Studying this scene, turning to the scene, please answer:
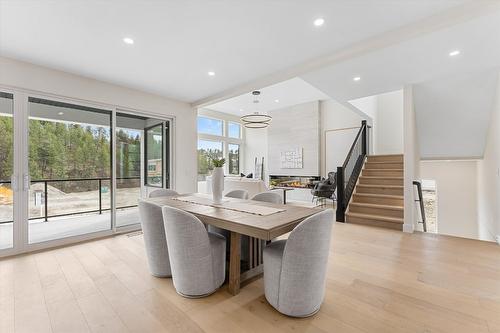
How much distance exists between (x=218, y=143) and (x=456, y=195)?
26.4ft

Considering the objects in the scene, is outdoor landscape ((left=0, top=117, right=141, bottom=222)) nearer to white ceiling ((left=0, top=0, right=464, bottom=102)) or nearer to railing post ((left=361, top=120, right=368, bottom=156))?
white ceiling ((left=0, top=0, right=464, bottom=102))

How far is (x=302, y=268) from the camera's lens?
1.86m

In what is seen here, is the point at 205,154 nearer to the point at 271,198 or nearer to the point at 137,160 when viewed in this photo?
the point at 137,160

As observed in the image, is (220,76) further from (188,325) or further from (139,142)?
(188,325)

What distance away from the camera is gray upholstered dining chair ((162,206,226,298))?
82.5 inches

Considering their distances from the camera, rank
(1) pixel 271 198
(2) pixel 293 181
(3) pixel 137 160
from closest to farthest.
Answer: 1. (1) pixel 271 198
2. (3) pixel 137 160
3. (2) pixel 293 181

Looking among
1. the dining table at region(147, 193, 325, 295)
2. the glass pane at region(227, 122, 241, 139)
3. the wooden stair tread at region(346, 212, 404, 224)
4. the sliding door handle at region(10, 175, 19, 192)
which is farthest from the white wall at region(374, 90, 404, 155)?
the sliding door handle at region(10, 175, 19, 192)

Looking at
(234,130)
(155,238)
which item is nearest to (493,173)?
(155,238)

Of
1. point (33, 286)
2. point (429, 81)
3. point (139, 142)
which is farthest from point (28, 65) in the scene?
point (429, 81)

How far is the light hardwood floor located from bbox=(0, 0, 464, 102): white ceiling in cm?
270

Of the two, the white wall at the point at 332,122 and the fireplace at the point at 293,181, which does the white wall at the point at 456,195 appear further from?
the fireplace at the point at 293,181

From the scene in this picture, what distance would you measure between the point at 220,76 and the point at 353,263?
3.38 metres

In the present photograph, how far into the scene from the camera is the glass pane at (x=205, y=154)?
913 centimetres

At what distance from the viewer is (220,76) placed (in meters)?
3.98
